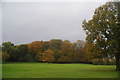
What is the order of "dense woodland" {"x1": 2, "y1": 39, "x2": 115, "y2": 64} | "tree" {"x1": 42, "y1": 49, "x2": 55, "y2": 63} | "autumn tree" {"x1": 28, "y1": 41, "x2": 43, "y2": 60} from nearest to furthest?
"tree" {"x1": 42, "y1": 49, "x2": 55, "y2": 63} → "dense woodland" {"x1": 2, "y1": 39, "x2": 115, "y2": 64} → "autumn tree" {"x1": 28, "y1": 41, "x2": 43, "y2": 60}

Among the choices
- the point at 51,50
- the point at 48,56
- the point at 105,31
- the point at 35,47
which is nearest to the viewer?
the point at 105,31

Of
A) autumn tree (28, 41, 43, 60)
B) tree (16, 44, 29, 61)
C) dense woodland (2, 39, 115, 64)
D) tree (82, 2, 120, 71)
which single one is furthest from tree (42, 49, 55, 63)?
tree (82, 2, 120, 71)

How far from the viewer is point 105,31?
24.5 m

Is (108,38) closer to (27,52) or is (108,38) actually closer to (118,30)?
(118,30)

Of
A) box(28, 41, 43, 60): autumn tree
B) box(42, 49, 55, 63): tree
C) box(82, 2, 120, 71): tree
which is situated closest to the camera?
box(82, 2, 120, 71): tree

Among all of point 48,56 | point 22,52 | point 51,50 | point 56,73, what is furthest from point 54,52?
point 56,73

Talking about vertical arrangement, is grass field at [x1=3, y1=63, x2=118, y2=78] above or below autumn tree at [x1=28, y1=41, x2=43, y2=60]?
below

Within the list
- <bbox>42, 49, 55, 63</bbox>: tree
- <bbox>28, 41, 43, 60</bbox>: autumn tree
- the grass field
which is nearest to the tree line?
<bbox>28, 41, 43, 60</bbox>: autumn tree

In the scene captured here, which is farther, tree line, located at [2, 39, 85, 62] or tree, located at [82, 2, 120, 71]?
tree line, located at [2, 39, 85, 62]

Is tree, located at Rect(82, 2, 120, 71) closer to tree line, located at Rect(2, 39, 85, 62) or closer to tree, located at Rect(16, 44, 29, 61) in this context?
tree line, located at Rect(2, 39, 85, 62)

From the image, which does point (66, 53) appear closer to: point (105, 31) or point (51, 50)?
point (51, 50)

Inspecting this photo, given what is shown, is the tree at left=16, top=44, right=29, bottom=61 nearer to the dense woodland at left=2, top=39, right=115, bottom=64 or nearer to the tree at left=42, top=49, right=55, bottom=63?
the dense woodland at left=2, top=39, right=115, bottom=64

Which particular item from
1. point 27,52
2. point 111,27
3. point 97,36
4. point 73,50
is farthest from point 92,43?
point 27,52

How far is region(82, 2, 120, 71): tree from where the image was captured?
76.7 feet
